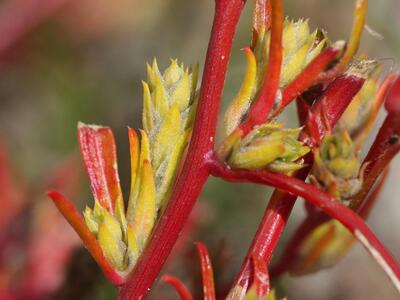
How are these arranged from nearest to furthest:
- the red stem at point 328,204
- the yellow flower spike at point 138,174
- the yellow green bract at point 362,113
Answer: the red stem at point 328,204 < the yellow flower spike at point 138,174 < the yellow green bract at point 362,113

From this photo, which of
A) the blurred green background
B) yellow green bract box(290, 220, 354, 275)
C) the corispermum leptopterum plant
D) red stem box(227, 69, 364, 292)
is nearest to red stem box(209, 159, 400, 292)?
the corispermum leptopterum plant

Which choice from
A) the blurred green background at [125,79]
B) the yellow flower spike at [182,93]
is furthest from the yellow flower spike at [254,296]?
the blurred green background at [125,79]

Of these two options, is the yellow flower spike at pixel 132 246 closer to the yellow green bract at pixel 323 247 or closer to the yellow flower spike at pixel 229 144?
the yellow flower spike at pixel 229 144

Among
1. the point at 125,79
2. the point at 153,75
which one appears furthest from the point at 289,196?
the point at 125,79

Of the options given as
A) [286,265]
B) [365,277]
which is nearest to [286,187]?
[286,265]

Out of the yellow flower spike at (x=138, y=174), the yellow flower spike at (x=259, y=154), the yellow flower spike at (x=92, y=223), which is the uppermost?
the yellow flower spike at (x=259, y=154)

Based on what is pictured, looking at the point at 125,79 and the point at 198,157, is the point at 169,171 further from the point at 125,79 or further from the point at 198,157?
the point at 125,79

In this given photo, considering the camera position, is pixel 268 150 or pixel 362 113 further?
pixel 362 113

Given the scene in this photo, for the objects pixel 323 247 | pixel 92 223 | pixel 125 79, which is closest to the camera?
pixel 92 223
